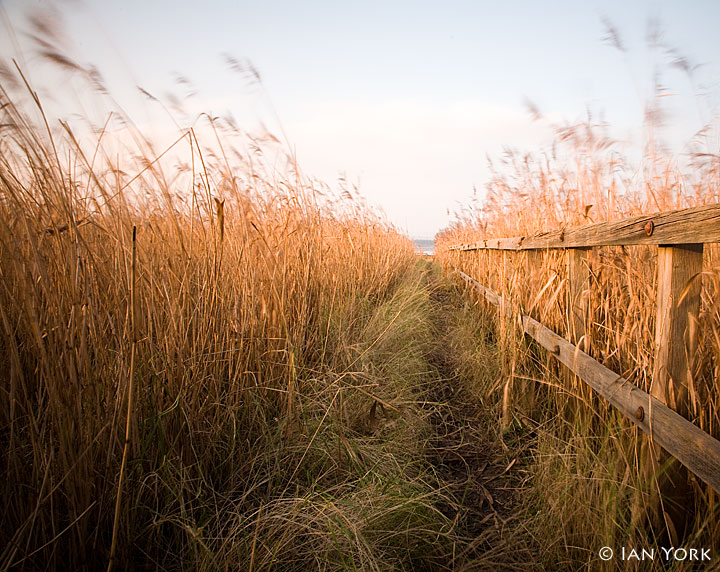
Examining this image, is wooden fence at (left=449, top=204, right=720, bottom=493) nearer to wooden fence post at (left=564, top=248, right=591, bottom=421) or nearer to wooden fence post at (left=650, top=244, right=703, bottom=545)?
wooden fence post at (left=650, top=244, right=703, bottom=545)

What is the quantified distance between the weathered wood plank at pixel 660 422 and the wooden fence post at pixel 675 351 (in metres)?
0.06

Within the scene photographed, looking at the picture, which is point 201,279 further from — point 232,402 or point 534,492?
point 534,492

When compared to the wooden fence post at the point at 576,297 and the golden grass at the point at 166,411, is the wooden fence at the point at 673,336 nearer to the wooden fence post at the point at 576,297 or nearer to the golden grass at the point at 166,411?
the wooden fence post at the point at 576,297

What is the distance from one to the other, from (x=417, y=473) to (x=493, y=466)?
1.29 feet

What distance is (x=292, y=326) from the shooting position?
2148mm

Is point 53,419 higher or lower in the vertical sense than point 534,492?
higher

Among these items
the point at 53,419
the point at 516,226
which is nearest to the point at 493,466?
the point at 53,419

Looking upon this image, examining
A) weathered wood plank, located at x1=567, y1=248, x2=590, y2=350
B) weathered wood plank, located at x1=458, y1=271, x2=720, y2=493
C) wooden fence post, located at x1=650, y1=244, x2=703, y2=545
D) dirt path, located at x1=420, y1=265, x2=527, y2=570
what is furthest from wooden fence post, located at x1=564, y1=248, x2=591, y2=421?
wooden fence post, located at x1=650, y1=244, x2=703, y2=545

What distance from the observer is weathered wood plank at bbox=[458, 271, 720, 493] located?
3.03 feet

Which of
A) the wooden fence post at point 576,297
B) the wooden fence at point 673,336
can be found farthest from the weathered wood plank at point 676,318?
the wooden fence post at point 576,297

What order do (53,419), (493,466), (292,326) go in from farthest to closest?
(292,326), (493,466), (53,419)

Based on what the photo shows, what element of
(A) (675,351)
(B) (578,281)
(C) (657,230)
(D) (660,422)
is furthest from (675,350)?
(B) (578,281)

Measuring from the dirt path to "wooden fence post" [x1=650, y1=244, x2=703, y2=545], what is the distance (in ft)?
1.55

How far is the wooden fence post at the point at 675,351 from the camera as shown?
110 centimetres
